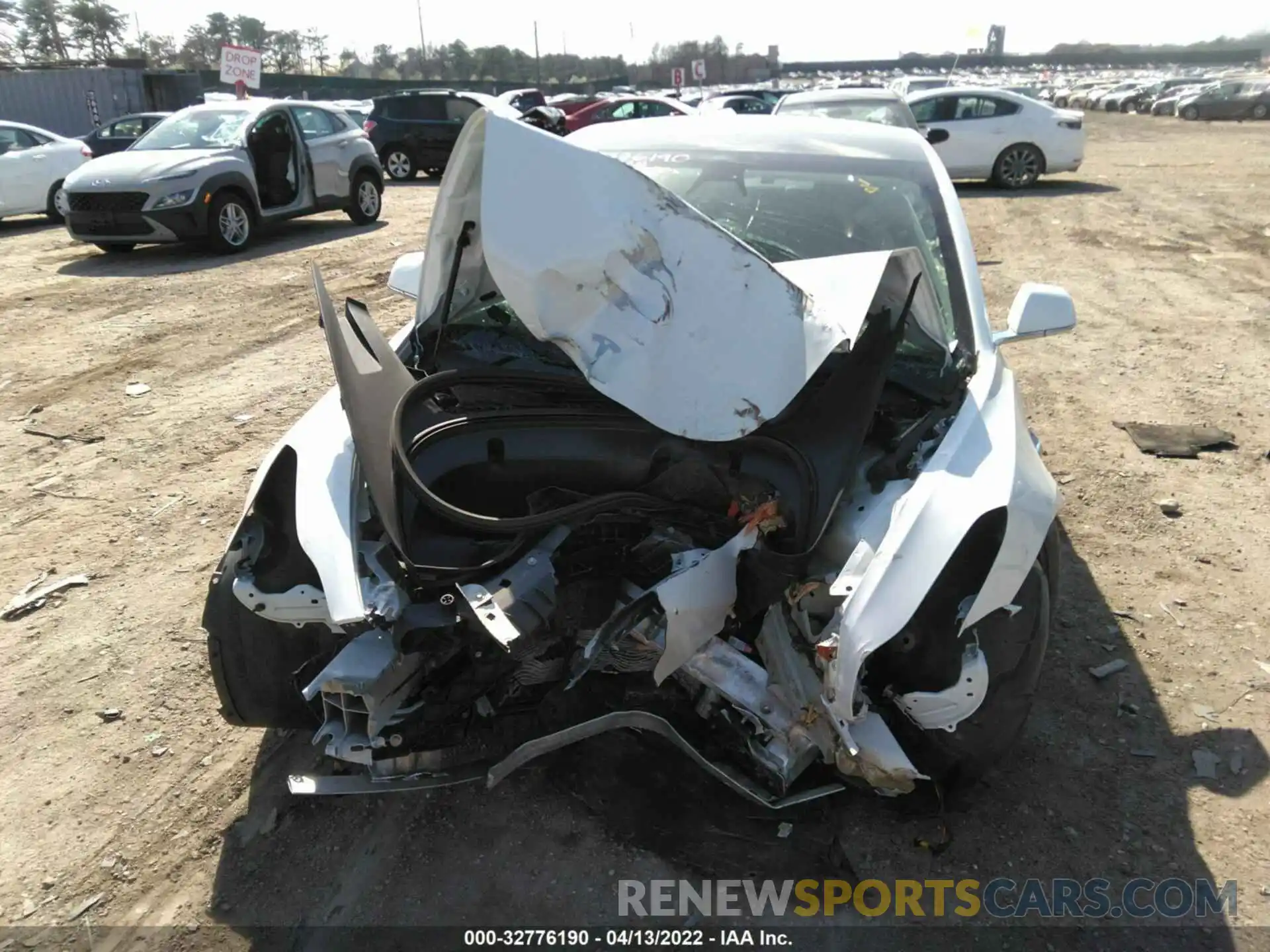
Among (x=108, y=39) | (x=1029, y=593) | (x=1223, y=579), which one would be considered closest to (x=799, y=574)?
(x=1029, y=593)

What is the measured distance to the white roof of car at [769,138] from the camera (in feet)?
11.7

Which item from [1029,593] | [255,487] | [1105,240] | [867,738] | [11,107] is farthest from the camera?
[11,107]

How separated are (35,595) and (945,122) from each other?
47.2ft

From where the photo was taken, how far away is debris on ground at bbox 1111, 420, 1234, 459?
4.77 meters

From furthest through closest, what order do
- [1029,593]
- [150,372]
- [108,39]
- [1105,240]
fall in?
[108,39], [1105,240], [150,372], [1029,593]

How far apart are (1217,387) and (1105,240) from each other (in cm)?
528

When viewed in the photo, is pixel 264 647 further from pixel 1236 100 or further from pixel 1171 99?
pixel 1171 99

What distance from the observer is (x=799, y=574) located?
2180 mm

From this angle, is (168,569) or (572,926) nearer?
(572,926)

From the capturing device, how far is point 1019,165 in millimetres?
14180

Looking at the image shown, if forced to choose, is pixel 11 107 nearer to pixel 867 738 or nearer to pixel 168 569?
pixel 168 569

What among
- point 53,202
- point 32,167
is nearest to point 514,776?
point 53,202

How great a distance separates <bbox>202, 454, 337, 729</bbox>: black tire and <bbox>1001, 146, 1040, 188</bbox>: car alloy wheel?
47.5 feet

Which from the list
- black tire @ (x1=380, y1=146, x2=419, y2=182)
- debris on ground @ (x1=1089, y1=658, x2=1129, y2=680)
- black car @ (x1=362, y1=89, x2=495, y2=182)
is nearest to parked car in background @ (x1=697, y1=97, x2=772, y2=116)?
black car @ (x1=362, y1=89, x2=495, y2=182)
